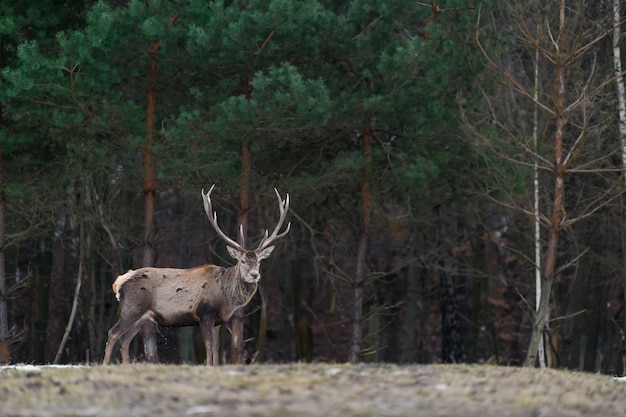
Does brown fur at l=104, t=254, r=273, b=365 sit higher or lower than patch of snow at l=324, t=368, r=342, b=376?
higher

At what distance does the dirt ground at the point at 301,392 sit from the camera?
9.06 m

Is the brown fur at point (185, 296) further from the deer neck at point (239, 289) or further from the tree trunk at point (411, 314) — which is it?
the tree trunk at point (411, 314)

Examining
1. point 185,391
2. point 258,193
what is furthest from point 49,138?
point 185,391

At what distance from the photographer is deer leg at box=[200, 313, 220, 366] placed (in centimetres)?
1480

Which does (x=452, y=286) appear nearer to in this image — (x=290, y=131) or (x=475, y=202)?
(x=475, y=202)

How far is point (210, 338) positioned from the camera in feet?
49.3

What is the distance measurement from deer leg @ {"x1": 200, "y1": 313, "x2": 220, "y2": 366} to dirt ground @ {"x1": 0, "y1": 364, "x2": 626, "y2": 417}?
301 cm

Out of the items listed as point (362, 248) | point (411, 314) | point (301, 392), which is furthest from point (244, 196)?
point (301, 392)

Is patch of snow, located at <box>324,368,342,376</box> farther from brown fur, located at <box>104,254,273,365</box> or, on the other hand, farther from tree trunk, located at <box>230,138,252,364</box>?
tree trunk, located at <box>230,138,252,364</box>

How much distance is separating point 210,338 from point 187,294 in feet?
2.47

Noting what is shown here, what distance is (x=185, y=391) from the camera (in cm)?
976

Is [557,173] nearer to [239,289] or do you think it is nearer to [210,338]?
[239,289]

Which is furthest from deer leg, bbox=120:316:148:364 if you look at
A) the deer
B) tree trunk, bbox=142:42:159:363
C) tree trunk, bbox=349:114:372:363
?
tree trunk, bbox=349:114:372:363

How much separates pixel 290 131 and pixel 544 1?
5.07 meters
